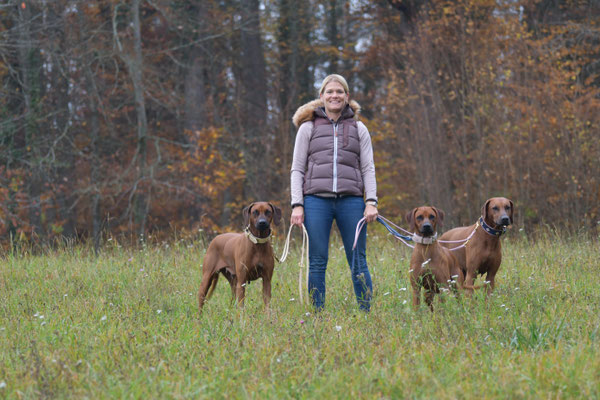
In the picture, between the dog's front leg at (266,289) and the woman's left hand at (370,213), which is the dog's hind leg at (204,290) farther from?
the woman's left hand at (370,213)

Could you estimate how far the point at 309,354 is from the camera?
4250 mm

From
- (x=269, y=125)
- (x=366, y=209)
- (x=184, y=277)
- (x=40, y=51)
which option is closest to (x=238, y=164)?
(x=269, y=125)

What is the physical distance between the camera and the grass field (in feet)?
11.9

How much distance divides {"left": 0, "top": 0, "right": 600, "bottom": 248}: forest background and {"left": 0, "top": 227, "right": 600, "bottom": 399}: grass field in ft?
16.4

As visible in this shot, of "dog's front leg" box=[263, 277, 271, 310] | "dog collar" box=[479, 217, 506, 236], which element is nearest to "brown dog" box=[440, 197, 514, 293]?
"dog collar" box=[479, 217, 506, 236]

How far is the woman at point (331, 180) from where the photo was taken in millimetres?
5727

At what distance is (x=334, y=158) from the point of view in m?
5.73

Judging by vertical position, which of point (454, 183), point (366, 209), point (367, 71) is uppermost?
point (367, 71)

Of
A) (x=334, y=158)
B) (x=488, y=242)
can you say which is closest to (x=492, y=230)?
(x=488, y=242)

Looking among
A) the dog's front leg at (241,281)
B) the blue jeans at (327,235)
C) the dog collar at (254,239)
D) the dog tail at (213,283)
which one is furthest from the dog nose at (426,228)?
the dog tail at (213,283)

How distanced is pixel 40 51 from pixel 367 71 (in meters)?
12.0

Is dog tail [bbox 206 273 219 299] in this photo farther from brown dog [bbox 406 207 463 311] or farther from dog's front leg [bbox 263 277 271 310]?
brown dog [bbox 406 207 463 311]

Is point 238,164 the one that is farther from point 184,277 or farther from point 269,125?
point 184,277

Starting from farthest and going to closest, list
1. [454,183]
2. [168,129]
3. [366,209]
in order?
[168,129] → [454,183] → [366,209]
